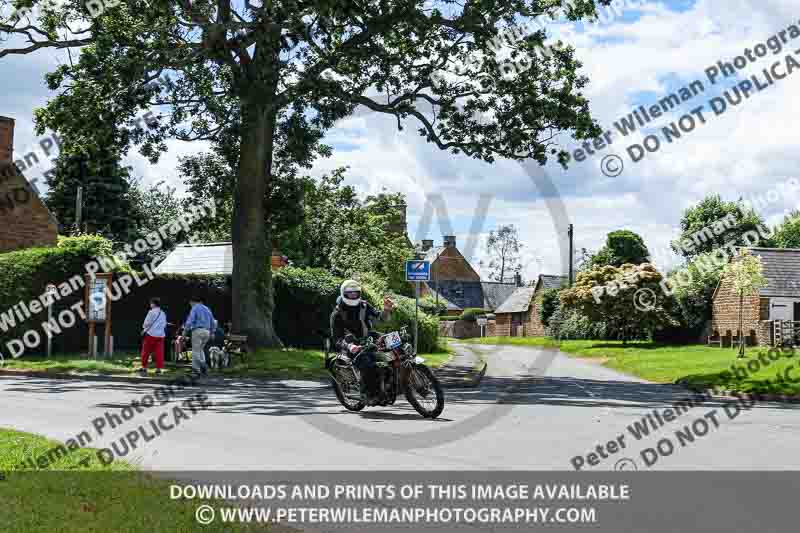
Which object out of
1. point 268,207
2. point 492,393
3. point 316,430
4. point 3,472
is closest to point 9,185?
point 268,207

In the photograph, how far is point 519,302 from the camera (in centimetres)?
8669

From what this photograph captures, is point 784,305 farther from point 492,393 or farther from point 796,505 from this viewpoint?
point 796,505

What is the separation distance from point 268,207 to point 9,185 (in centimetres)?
1407

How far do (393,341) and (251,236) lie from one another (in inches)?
556

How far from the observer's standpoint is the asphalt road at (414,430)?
9016mm

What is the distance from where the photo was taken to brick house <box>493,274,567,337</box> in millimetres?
80688

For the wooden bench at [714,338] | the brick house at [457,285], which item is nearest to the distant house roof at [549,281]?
the brick house at [457,285]

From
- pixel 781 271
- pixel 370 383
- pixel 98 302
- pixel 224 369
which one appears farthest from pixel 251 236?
pixel 781 271

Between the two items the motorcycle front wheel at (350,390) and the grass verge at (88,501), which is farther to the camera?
the motorcycle front wheel at (350,390)

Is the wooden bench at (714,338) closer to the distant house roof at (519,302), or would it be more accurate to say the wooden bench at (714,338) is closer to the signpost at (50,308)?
the signpost at (50,308)

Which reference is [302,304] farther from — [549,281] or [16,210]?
[549,281]

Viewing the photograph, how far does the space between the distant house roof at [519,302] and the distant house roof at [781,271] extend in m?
38.8

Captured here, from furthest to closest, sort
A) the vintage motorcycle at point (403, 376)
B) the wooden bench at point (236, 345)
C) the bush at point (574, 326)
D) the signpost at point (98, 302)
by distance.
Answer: the bush at point (574, 326), the signpost at point (98, 302), the wooden bench at point (236, 345), the vintage motorcycle at point (403, 376)

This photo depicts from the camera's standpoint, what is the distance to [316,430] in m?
11.4
